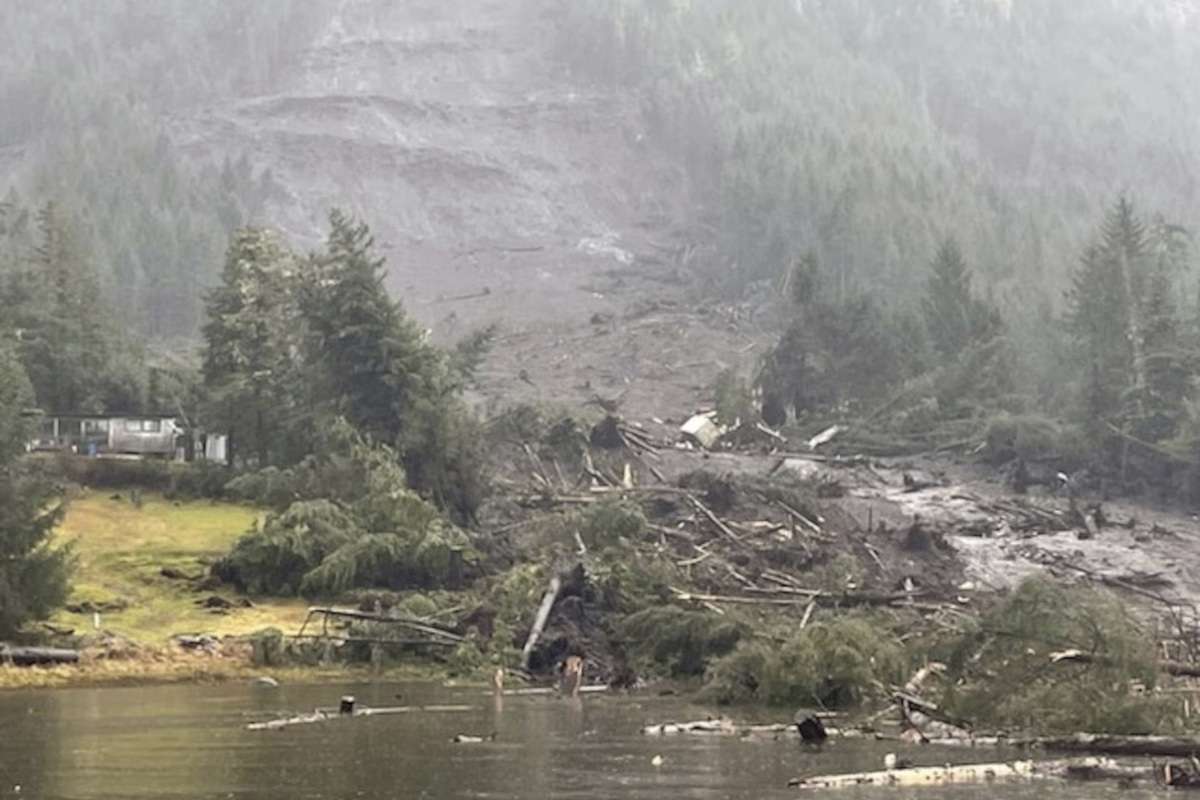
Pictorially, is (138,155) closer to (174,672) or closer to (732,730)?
(174,672)

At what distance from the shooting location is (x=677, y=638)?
3512cm

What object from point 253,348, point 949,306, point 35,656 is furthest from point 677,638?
point 949,306

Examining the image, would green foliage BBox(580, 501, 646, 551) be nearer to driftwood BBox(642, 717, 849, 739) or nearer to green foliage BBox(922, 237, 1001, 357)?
driftwood BBox(642, 717, 849, 739)

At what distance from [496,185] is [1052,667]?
135 meters

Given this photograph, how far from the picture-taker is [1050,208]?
436 feet

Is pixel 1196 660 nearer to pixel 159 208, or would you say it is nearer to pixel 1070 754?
pixel 1070 754

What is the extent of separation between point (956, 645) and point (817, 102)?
15063 cm

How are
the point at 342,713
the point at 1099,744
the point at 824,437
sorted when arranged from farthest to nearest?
1. the point at 824,437
2. the point at 342,713
3. the point at 1099,744

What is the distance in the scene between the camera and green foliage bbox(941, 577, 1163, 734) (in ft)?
79.0

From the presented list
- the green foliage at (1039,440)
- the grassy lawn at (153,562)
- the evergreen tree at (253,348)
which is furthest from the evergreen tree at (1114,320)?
the grassy lawn at (153,562)

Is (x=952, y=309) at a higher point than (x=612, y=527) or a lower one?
higher

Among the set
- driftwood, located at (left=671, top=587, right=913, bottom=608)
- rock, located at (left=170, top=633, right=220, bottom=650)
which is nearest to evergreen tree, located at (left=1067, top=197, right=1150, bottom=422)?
driftwood, located at (left=671, top=587, right=913, bottom=608)

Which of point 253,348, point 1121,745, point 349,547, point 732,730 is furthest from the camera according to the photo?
point 253,348

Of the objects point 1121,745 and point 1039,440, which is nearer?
point 1121,745
